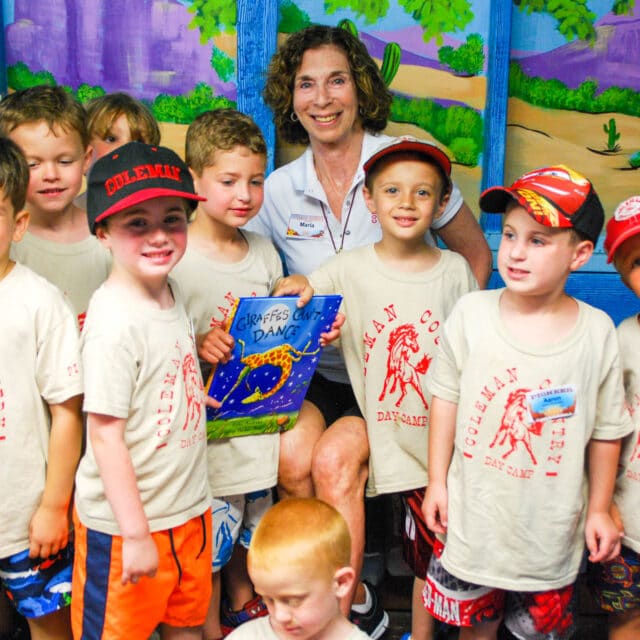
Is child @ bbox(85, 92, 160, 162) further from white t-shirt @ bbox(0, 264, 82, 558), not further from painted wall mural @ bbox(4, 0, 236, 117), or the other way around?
white t-shirt @ bbox(0, 264, 82, 558)

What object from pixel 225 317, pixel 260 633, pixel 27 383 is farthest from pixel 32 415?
pixel 260 633

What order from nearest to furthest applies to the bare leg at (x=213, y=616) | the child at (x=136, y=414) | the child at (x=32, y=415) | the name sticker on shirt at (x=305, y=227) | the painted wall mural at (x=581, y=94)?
1. the child at (x=136, y=414)
2. the child at (x=32, y=415)
3. the bare leg at (x=213, y=616)
4. the name sticker on shirt at (x=305, y=227)
5. the painted wall mural at (x=581, y=94)

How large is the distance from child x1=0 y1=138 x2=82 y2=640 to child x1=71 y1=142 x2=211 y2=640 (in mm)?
102

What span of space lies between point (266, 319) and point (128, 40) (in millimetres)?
1978

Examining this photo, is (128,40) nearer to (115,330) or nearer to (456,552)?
(115,330)

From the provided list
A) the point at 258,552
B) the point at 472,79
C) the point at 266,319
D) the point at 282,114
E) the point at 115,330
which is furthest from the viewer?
the point at 472,79

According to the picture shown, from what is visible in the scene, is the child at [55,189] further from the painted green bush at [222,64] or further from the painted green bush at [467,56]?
the painted green bush at [467,56]

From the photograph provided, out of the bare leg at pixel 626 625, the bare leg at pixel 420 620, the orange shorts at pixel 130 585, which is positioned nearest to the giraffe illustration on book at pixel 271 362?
the orange shorts at pixel 130 585

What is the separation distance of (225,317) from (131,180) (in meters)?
0.65

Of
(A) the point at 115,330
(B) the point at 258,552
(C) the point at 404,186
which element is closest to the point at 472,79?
(C) the point at 404,186

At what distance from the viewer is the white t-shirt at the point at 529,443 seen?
6.87 ft

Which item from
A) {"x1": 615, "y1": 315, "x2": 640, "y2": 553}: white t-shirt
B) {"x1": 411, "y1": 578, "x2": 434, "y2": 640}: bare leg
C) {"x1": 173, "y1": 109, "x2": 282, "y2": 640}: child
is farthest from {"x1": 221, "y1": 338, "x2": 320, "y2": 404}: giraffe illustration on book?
{"x1": 615, "y1": 315, "x2": 640, "y2": 553}: white t-shirt

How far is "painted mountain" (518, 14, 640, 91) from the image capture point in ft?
12.1

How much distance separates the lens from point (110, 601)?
2004mm
